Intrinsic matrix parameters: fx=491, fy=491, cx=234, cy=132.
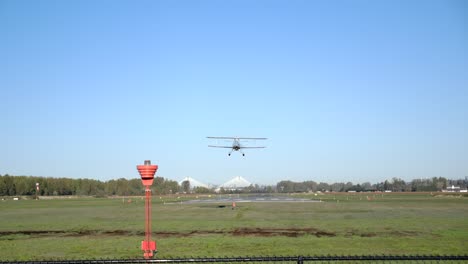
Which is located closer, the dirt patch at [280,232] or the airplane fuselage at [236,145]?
the dirt patch at [280,232]

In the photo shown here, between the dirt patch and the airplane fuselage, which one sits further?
the airplane fuselage

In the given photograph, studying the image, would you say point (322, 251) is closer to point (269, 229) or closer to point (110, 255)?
point (110, 255)

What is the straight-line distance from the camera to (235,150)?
245 ft

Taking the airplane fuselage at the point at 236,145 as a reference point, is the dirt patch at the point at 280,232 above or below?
below

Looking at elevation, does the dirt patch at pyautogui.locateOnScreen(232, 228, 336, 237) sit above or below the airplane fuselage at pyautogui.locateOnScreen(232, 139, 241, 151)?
below

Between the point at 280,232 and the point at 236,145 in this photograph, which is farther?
the point at 236,145

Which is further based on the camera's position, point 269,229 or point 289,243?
point 269,229

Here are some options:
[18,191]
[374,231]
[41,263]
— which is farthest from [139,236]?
[18,191]

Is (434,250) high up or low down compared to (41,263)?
down

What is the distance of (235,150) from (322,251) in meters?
53.8

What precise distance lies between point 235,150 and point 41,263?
2594 inches

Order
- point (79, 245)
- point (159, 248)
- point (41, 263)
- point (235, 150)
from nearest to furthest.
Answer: point (41, 263) < point (159, 248) < point (79, 245) < point (235, 150)

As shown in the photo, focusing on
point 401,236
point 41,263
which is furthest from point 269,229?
point 41,263

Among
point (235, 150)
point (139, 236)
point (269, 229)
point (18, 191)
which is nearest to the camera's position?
point (139, 236)
